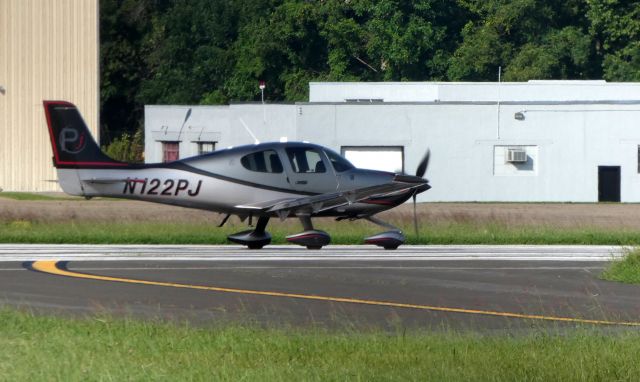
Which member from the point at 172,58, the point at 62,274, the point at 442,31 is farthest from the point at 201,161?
the point at 172,58

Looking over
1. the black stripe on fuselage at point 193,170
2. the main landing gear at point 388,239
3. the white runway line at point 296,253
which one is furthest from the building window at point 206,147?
the main landing gear at point 388,239

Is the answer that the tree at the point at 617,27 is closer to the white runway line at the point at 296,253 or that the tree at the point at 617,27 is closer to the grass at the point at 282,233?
the grass at the point at 282,233

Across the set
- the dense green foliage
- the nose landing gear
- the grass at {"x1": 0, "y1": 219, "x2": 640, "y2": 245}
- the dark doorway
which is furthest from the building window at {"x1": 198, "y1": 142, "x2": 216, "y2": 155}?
the nose landing gear

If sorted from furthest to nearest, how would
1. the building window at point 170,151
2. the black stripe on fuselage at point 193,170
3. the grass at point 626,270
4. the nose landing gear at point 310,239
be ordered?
the building window at point 170,151 < the black stripe on fuselage at point 193,170 < the nose landing gear at point 310,239 < the grass at point 626,270

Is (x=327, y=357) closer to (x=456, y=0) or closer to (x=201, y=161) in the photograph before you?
(x=201, y=161)

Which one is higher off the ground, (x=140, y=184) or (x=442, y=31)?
(x=442, y=31)

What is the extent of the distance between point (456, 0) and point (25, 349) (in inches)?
2519

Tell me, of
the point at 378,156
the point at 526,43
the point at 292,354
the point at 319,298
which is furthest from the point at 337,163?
the point at 526,43

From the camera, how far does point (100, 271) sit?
19.9m

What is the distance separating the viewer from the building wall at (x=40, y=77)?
55.4 m

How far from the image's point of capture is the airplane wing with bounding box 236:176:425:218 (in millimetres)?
24141

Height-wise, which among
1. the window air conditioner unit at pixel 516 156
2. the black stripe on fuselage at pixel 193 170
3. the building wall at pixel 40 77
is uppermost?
the building wall at pixel 40 77

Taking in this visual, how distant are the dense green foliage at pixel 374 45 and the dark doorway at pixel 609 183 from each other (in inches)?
732

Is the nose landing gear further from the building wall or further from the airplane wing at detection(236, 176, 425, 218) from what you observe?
the building wall
